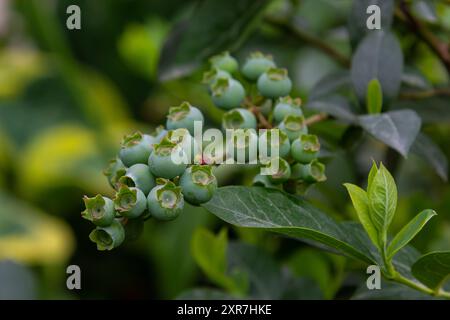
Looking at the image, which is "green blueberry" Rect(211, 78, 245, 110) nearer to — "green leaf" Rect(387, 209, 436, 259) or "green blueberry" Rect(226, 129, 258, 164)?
"green blueberry" Rect(226, 129, 258, 164)

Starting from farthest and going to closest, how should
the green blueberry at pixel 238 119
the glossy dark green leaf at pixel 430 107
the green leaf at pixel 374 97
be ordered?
the glossy dark green leaf at pixel 430 107 < the green leaf at pixel 374 97 < the green blueberry at pixel 238 119

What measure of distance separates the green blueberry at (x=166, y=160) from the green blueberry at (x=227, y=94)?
0.12 metres

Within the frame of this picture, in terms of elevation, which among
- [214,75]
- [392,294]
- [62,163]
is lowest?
[392,294]

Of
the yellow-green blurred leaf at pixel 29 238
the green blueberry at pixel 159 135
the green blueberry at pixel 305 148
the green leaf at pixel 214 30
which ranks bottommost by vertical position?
the green blueberry at pixel 305 148

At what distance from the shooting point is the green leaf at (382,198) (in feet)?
2.07

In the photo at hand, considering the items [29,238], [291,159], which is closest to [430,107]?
[291,159]

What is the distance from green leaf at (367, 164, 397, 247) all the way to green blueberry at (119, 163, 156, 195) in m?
0.19

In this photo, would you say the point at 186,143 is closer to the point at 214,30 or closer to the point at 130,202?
the point at 130,202

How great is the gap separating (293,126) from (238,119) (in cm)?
5

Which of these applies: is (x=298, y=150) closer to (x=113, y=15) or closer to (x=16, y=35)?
(x=113, y=15)

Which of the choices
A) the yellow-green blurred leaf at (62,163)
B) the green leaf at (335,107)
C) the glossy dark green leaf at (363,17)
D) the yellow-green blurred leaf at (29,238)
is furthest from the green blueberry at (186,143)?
the yellow-green blurred leaf at (62,163)

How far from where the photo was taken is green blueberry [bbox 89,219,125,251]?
1.90 ft

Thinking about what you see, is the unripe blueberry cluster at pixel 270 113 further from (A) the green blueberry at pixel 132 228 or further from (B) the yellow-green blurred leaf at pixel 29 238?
(B) the yellow-green blurred leaf at pixel 29 238

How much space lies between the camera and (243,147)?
24.6 inches
